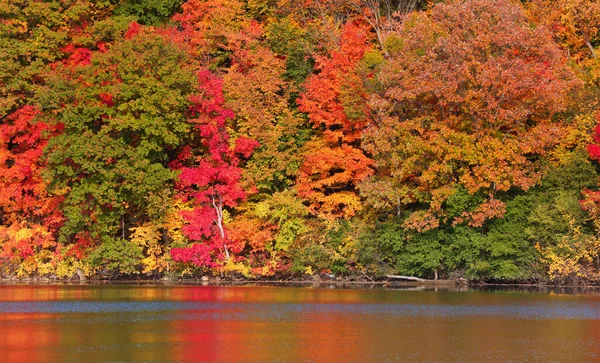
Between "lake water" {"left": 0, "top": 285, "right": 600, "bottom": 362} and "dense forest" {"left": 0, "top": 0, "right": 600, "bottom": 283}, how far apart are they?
4.86 m

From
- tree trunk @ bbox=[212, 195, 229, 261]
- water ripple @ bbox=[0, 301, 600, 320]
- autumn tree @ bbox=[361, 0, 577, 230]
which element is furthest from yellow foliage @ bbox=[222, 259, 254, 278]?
water ripple @ bbox=[0, 301, 600, 320]

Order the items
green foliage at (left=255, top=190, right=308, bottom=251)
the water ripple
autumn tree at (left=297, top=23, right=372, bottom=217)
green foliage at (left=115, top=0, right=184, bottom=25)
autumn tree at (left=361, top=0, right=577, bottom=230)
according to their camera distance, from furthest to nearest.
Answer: green foliage at (left=115, top=0, right=184, bottom=25) → green foliage at (left=255, top=190, right=308, bottom=251) → autumn tree at (left=297, top=23, right=372, bottom=217) → autumn tree at (left=361, top=0, right=577, bottom=230) → the water ripple

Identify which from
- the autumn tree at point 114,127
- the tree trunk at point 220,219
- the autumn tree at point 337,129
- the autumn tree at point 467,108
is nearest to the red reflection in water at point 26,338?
the autumn tree at point 114,127

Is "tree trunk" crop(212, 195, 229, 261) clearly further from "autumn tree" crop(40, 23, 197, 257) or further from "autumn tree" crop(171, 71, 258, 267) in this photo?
"autumn tree" crop(40, 23, 197, 257)

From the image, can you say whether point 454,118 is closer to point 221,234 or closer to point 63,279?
point 221,234

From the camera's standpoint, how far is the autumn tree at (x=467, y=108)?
45.6m

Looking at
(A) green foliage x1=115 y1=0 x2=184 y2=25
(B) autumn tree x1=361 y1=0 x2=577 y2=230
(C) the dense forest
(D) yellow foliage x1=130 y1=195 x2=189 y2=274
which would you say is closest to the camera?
(B) autumn tree x1=361 y1=0 x2=577 y2=230

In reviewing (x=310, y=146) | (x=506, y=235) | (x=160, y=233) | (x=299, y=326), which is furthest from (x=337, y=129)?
(x=299, y=326)

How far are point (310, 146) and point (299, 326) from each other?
21.7 meters

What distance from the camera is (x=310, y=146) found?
5328 centimetres

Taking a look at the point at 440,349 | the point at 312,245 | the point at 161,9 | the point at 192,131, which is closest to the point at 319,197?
the point at 312,245

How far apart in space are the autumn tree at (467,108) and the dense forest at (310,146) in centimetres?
10

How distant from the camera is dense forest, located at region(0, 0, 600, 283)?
152 feet

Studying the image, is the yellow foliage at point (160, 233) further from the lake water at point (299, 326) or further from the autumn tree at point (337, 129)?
the lake water at point (299, 326)
